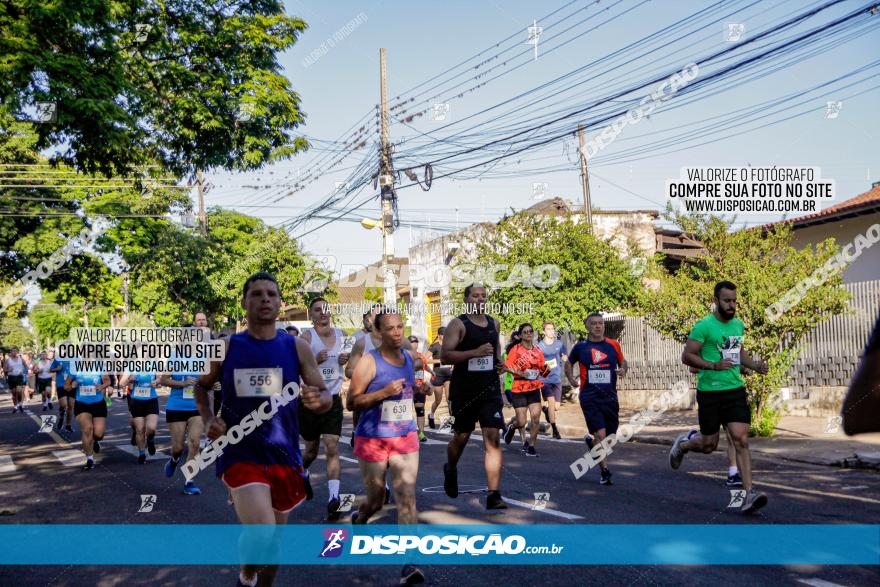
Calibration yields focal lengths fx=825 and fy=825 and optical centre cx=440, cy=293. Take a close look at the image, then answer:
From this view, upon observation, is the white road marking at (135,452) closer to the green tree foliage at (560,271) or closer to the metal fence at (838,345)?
the metal fence at (838,345)

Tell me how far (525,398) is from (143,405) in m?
5.86

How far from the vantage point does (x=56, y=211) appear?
2630 cm

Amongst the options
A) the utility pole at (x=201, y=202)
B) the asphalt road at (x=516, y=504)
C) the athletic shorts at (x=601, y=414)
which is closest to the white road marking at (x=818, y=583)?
the asphalt road at (x=516, y=504)

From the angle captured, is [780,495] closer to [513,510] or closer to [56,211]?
[513,510]

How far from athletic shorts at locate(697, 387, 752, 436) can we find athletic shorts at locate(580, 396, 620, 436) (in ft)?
6.73

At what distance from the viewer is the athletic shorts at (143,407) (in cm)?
1253

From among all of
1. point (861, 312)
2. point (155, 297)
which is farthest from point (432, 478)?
point (155, 297)

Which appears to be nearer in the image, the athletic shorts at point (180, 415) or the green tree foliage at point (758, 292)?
the athletic shorts at point (180, 415)

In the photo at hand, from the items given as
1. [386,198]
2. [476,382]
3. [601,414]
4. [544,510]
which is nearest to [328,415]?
[476,382]

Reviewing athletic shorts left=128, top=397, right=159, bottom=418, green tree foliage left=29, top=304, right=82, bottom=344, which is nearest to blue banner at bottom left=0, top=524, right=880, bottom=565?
athletic shorts left=128, top=397, right=159, bottom=418

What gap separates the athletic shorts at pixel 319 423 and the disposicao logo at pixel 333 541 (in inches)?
54.0

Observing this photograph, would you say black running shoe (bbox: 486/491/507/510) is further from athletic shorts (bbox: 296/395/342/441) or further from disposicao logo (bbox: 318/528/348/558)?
athletic shorts (bbox: 296/395/342/441)

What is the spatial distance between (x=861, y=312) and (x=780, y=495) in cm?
817

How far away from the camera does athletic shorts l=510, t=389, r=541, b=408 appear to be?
506 inches
